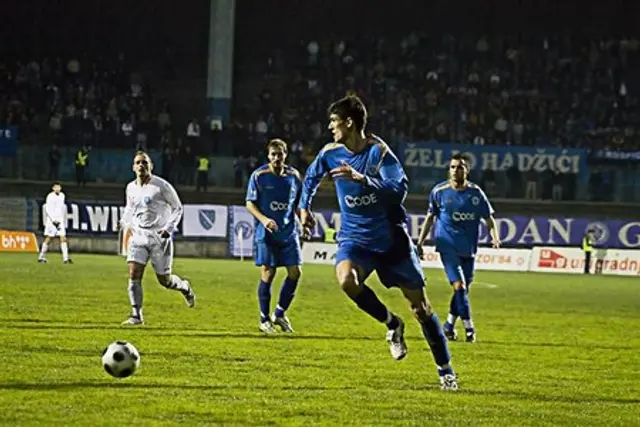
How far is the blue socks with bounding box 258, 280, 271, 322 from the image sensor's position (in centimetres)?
1719

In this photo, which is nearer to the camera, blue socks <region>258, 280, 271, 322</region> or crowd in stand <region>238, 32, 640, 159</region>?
blue socks <region>258, 280, 271, 322</region>

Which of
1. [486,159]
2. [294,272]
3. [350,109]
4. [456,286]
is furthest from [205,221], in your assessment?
[350,109]

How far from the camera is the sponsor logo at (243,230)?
130ft

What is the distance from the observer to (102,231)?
39750 millimetres

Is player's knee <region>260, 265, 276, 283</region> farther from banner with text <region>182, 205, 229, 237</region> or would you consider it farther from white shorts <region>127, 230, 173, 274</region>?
banner with text <region>182, 205, 229, 237</region>

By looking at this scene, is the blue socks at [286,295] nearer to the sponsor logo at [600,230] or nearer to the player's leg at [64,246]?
the player's leg at [64,246]

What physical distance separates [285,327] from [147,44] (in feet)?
115

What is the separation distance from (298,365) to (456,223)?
4.69 metres

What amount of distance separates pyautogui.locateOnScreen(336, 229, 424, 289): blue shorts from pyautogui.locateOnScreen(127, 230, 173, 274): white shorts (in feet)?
20.6

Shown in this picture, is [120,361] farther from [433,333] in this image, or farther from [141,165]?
[141,165]

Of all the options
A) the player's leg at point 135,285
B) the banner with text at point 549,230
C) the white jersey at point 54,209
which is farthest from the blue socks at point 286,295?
the banner with text at point 549,230

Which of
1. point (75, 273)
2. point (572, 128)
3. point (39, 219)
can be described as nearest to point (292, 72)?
point (572, 128)

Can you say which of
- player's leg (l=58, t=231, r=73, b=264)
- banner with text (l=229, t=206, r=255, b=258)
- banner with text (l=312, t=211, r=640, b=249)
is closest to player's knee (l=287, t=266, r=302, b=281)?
player's leg (l=58, t=231, r=73, b=264)

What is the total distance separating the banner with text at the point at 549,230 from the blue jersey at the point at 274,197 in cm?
2236
